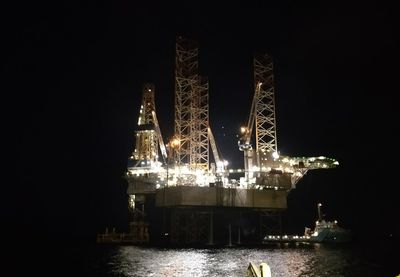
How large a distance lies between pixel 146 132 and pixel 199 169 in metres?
13.7

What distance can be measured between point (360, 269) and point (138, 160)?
46.0 metres

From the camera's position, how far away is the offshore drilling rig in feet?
215

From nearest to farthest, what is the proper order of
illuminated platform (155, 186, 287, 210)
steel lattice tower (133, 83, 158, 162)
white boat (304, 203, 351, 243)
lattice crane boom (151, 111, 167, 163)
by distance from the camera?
1. illuminated platform (155, 186, 287, 210)
2. steel lattice tower (133, 83, 158, 162)
3. lattice crane boom (151, 111, 167, 163)
4. white boat (304, 203, 351, 243)

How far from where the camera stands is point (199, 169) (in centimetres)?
6800

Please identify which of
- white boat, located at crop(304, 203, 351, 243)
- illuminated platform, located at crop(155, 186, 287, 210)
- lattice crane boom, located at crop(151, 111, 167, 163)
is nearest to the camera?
illuminated platform, located at crop(155, 186, 287, 210)

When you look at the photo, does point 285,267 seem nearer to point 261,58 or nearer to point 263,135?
point 263,135

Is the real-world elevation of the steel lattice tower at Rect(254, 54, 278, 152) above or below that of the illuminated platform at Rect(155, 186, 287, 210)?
above

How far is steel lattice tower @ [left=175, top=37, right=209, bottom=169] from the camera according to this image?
69750 millimetres

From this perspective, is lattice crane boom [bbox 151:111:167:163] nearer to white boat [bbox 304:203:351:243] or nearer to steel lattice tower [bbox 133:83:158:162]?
steel lattice tower [bbox 133:83:158:162]

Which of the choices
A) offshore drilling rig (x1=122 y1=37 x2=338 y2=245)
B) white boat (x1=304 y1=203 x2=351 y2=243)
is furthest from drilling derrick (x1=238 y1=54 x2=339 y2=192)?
white boat (x1=304 y1=203 x2=351 y2=243)

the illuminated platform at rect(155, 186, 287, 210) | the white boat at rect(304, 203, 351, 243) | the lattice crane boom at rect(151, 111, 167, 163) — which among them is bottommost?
the white boat at rect(304, 203, 351, 243)

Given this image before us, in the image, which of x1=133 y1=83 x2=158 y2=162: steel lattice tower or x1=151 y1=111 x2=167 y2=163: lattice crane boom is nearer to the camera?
x1=133 y1=83 x2=158 y2=162: steel lattice tower

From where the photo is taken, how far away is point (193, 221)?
71.6 metres

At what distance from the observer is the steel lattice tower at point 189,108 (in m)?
69.8
